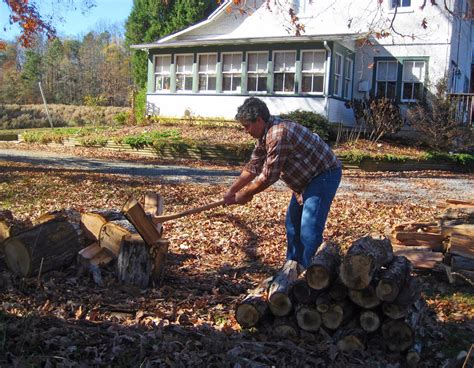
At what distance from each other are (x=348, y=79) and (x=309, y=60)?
83.3 inches

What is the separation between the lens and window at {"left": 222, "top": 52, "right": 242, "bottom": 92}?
22156 mm

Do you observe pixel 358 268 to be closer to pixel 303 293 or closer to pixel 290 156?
pixel 303 293

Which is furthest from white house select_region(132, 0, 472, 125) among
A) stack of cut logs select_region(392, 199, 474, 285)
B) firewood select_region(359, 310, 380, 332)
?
firewood select_region(359, 310, 380, 332)

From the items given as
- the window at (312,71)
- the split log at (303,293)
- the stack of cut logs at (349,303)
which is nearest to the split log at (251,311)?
the stack of cut logs at (349,303)

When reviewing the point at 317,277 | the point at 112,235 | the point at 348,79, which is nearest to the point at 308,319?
the point at 317,277

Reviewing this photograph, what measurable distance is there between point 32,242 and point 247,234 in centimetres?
316

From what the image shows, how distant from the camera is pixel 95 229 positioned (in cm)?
553

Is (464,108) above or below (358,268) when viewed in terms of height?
above

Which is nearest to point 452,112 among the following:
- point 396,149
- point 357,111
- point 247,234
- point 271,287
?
point 396,149

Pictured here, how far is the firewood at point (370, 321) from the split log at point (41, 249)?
108 inches

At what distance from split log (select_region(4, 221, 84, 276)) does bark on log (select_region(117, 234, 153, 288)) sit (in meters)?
0.61

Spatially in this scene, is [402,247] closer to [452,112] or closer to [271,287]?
[271,287]

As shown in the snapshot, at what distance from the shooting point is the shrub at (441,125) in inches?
683

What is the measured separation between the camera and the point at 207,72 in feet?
74.8
